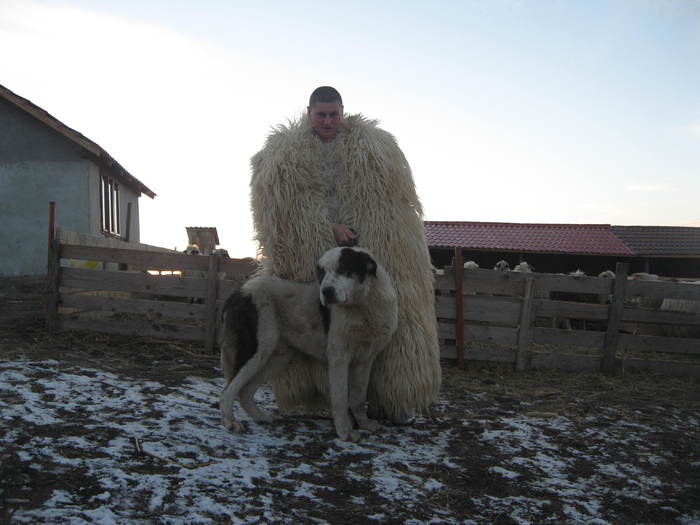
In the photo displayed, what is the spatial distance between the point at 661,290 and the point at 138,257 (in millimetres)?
7657

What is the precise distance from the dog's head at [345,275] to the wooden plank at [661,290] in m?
5.42

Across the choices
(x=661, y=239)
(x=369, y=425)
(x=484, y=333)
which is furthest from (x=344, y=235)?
(x=661, y=239)

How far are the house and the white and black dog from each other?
1307cm

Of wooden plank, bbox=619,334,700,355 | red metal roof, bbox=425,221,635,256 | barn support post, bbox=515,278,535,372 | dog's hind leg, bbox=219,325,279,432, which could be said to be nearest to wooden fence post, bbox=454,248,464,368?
barn support post, bbox=515,278,535,372

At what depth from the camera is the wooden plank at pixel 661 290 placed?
7.39m

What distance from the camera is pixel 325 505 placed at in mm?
2602

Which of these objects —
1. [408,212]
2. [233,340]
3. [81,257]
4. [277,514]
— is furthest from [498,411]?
[81,257]

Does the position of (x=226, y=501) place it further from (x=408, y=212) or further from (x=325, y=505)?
(x=408, y=212)

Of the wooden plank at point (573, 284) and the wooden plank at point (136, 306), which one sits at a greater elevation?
the wooden plank at point (573, 284)

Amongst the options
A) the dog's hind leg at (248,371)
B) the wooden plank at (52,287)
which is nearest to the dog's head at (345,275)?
the dog's hind leg at (248,371)

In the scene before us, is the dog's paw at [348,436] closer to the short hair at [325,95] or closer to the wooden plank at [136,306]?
the short hair at [325,95]

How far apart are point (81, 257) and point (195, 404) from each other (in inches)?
172

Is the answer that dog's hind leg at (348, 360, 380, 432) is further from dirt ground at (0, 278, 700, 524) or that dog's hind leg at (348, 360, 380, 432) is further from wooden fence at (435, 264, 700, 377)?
wooden fence at (435, 264, 700, 377)

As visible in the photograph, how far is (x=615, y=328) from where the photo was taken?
7316 mm
